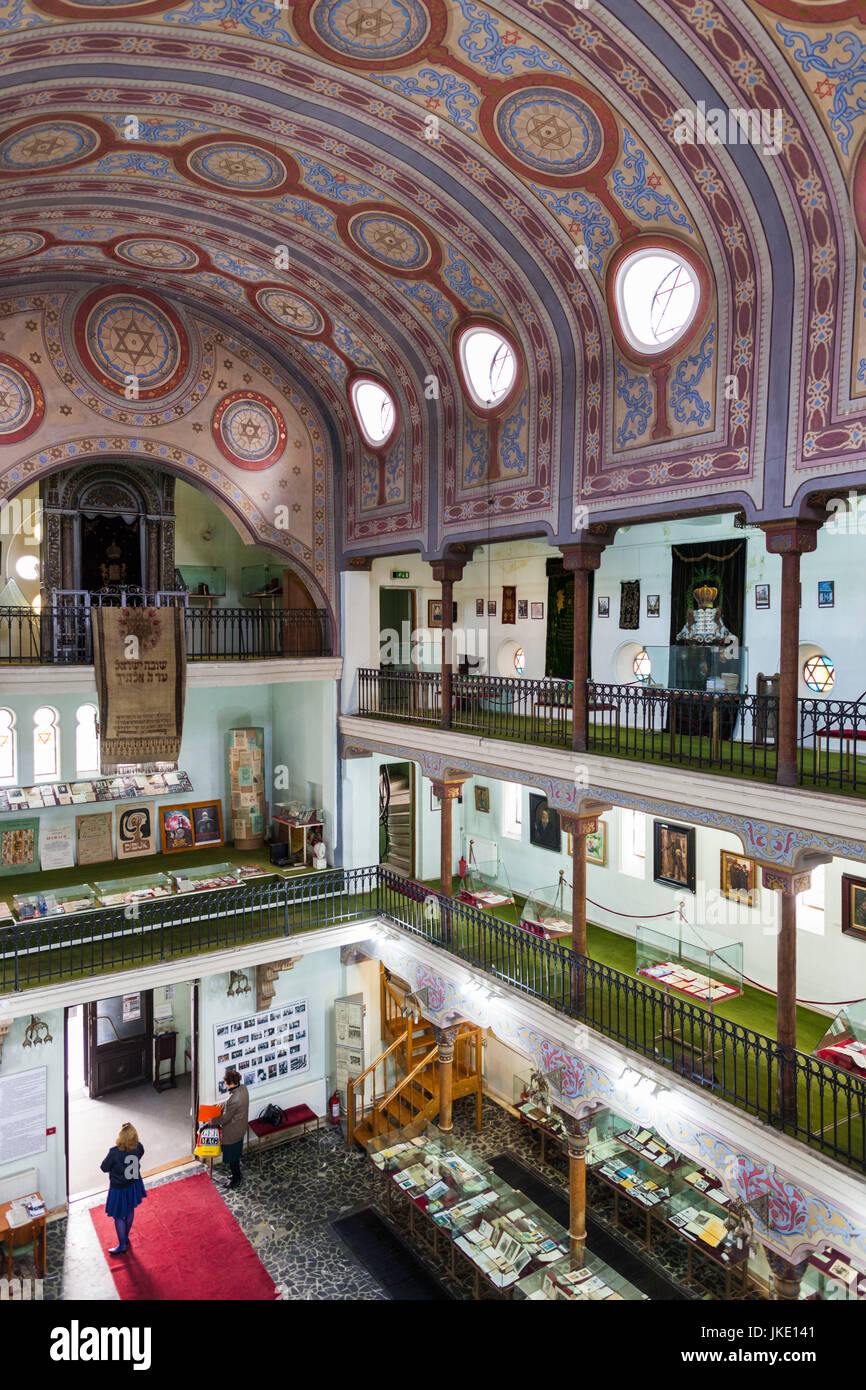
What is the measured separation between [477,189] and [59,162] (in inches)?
175

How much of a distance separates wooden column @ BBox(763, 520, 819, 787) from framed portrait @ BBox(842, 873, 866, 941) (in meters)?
3.20

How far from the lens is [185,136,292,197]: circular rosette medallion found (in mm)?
9211

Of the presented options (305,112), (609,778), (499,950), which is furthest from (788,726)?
(305,112)

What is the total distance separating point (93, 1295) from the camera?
33.1 ft

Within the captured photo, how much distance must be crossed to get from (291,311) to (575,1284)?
1300 cm

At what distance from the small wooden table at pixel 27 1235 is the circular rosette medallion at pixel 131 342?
11349mm

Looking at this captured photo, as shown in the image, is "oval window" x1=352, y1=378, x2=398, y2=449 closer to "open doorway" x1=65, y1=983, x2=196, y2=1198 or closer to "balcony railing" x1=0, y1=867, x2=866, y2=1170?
"balcony railing" x1=0, y1=867, x2=866, y2=1170

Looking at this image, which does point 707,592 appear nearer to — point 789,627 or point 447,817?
point 789,627

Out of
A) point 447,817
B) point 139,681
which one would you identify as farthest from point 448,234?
point 447,817

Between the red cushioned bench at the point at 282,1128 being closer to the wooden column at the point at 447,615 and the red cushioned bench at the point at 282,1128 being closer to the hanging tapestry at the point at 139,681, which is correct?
the hanging tapestry at the point at 139,681

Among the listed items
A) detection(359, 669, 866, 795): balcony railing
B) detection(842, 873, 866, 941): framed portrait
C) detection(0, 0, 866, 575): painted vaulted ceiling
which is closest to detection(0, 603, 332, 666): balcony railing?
detection(359, 669, 866, 795): balcony railing

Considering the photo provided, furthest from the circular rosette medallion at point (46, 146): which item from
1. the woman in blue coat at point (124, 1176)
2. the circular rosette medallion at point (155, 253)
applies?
the woman in blue coat at point (124, 1176)

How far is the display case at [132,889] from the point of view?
12561 millimetres

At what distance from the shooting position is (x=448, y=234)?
9.99 metres
